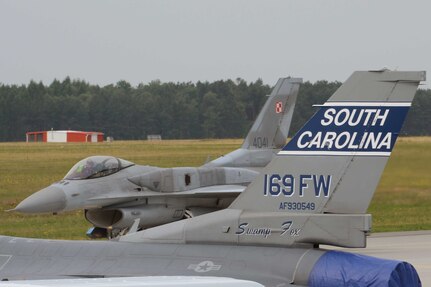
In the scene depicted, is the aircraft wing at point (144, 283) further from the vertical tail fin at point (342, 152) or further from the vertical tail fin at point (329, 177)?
the vertical tail fin at point (342, 152)

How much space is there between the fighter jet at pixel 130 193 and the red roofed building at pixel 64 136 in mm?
91191

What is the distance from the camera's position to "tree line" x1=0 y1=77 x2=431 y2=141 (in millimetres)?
100000

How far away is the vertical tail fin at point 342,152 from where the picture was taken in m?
13.2

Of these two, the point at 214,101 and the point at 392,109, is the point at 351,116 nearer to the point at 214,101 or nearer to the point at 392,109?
the point at 392,109

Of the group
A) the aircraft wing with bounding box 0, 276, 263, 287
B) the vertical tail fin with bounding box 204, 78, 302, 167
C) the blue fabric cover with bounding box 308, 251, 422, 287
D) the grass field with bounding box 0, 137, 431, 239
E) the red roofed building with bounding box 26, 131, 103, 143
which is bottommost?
the red roofed building with bounding box 26, 131, 103, 143

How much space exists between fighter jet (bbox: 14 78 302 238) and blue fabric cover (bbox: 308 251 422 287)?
12175 mm

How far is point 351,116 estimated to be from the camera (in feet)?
44.1

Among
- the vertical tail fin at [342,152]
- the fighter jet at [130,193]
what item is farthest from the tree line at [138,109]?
the vertical tail fin at [342,152]

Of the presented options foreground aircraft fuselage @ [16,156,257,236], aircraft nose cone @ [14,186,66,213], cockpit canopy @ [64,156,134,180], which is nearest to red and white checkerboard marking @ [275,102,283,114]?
foreground aircraft fuselage @ [16,156,257,236]

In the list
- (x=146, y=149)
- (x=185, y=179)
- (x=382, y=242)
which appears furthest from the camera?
(x=146, y=149)

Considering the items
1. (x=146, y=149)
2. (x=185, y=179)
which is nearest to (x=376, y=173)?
(x=185, y=179)

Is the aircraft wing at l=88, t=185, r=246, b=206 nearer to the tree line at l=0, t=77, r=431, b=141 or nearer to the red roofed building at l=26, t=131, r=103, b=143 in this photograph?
the tree line at l=0, t=77, r=431, b=141

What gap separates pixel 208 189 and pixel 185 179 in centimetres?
62

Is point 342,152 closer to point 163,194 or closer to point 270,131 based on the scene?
point 163,194
